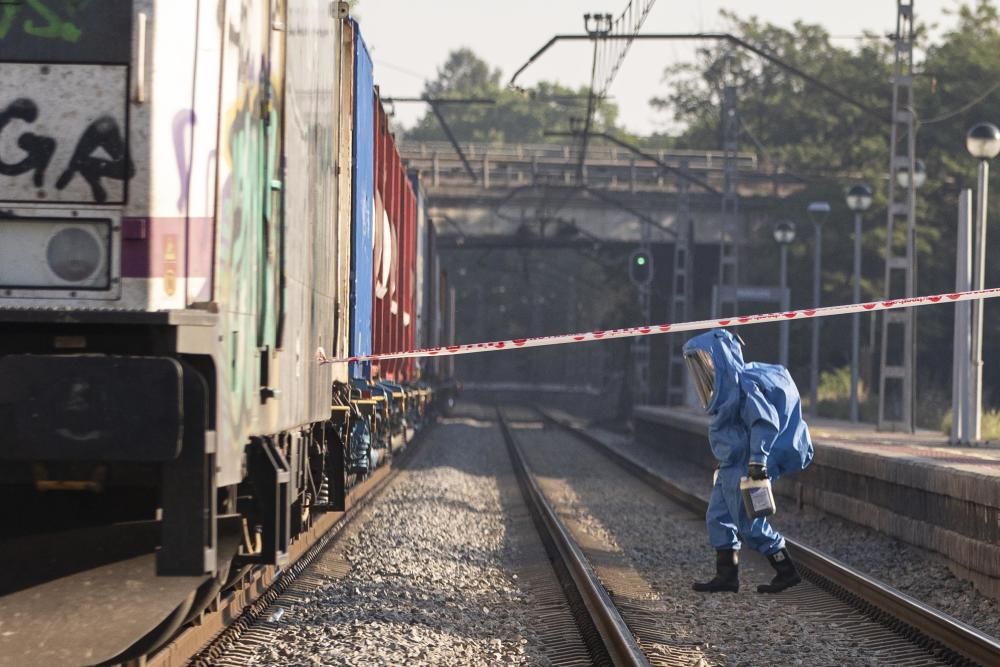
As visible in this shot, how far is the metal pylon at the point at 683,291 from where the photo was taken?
38000 mm

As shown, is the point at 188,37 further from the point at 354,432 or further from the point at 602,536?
the point at 602,536

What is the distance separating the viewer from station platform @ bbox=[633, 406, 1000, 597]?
10547mm

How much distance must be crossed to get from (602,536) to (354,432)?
2592 millimetres

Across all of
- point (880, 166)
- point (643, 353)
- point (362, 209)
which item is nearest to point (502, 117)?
point (880, 166)

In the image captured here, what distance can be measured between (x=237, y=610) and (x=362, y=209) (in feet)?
16.2

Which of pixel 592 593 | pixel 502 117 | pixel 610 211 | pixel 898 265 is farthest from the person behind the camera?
pixel 502 117

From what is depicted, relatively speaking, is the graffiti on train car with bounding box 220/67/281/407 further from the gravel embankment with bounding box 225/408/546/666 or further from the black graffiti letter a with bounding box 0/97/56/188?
the gravel embankment with bounding box 225/408/546/666

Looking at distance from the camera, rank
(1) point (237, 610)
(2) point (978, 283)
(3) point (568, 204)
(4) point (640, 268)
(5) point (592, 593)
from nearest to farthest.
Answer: (1) point (237, 610) < (5) point (592, 593) < (2) point (978, 283) < (4) point (640, 268) < (3) point (568, 204)

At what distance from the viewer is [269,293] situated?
7.25m

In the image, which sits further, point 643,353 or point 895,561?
point 643,353

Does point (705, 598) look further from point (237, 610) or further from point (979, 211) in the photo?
point (979, 211)

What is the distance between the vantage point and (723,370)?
961 cm

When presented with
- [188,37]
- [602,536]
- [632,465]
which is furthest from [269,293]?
[632,465]

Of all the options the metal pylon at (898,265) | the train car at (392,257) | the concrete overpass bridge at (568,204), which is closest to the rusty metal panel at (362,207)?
the train car at (392,257)
